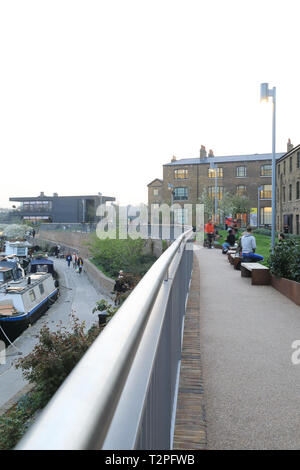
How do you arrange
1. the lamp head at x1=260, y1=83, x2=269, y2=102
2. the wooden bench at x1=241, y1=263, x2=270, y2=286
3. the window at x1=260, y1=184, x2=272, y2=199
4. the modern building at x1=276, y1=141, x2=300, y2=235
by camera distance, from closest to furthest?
the wooden bench at x1=241, y1=263, x2=270, y2=286
the lamp head at x1=260, y1=83, x2=269, y2=102
the modern building at x1=276, y1=141, x2=300, y2=235
the window at x1=260, y1=184, x2=272, y2=199

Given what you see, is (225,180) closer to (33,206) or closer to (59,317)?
(59,317)

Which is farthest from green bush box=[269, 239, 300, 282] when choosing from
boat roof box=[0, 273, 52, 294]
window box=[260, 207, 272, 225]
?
window box=[260, 207, 272, 225]

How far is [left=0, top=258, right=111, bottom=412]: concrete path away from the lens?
1867cm

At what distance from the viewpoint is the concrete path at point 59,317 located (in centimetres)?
1867

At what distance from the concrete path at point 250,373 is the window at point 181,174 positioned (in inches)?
2462

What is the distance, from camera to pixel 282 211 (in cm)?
4622

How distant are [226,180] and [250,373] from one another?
212ft

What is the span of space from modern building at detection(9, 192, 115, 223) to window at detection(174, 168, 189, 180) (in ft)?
108

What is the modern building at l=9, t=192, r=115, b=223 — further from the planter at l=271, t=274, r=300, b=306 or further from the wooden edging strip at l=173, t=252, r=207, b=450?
the wooden edging strip at l=173, t=252, r=207, b=450

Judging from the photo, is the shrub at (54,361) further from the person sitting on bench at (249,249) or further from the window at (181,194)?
the window at (181,194)

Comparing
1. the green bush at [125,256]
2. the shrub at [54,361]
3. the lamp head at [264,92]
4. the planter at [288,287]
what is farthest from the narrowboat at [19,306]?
the planter at [288,287]

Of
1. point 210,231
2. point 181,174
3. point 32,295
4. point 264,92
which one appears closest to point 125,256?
point 32,295

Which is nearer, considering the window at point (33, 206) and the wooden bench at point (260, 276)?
the wooden bench at point (260, 276)

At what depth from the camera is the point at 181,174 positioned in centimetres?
7019
